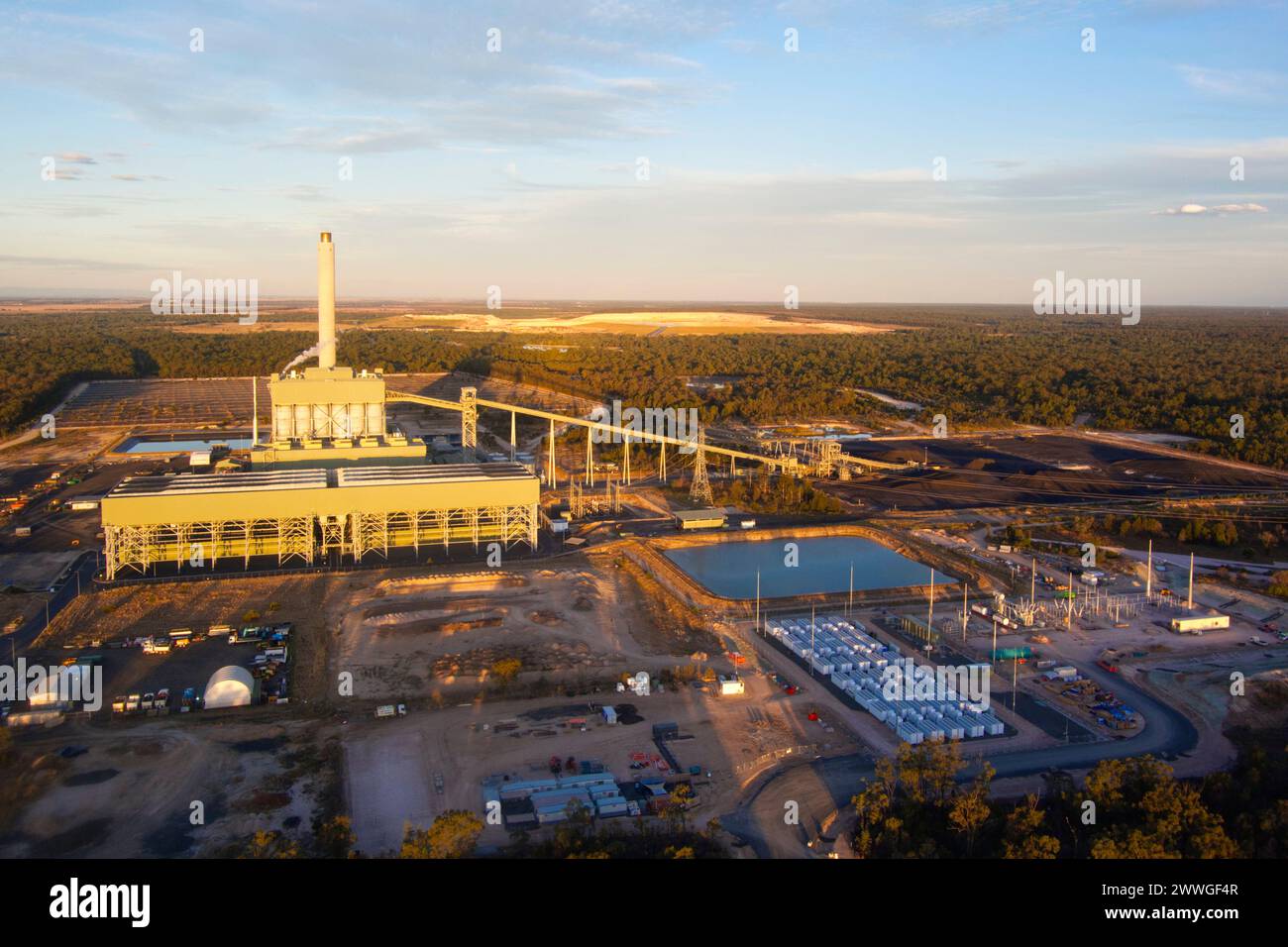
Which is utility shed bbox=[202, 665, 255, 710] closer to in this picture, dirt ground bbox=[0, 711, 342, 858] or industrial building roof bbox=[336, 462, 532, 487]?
dirt ground bbox=[0, 711, 342, 858]

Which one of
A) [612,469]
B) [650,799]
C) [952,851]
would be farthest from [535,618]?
[612,469]

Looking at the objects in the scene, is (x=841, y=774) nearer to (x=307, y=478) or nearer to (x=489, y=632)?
(x=489, y=632)

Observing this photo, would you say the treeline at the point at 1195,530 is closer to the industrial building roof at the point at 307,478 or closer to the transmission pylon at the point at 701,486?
the transmission pylon at the point at 701,486

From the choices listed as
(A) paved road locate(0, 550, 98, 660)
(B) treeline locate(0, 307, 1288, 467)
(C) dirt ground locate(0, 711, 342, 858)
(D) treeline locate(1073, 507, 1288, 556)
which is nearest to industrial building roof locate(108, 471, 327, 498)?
(A) paved road locate(0, 550, 98, 660)

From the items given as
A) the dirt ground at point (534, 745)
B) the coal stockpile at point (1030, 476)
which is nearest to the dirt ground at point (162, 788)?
the dirt ground at point (534, 745)

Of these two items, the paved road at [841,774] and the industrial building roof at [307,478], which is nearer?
the paved road at [841,774]
